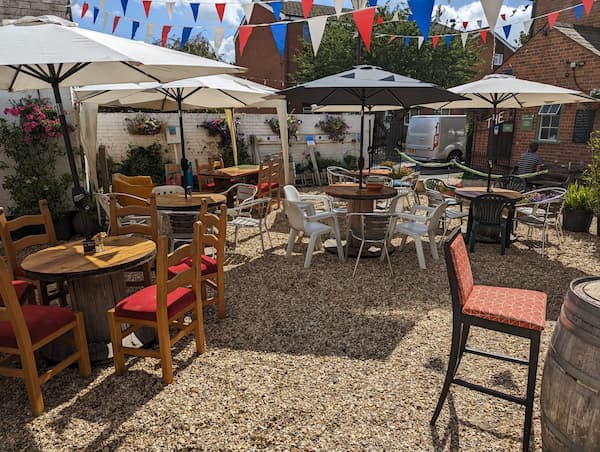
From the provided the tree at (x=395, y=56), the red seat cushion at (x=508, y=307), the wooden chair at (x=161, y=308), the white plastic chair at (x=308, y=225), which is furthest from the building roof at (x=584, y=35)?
the wooden chair at (x=161, y=308)

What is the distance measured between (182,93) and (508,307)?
504 cm

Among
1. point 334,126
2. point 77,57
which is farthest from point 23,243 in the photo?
point 334,126

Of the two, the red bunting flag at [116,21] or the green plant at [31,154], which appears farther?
the red bunting flag at [116,21]

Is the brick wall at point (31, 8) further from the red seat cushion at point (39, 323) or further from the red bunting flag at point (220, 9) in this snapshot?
the red seat cushion at point (39, 323)

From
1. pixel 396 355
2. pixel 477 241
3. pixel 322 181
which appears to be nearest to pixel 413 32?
pixel 322 181

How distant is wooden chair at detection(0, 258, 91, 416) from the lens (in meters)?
2.08

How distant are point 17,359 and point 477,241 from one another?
206 inches

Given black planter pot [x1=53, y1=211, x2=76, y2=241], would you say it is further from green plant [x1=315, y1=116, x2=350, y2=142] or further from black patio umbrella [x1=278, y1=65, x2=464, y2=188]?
green plant [x1=315, y1=116, x2=350, y2=142]

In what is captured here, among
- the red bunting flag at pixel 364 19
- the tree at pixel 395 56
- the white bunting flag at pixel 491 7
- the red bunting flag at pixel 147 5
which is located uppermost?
the tree at pixel 395 56

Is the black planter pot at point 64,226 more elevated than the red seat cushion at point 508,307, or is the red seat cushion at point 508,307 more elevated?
the red seat cushion at point 508,307

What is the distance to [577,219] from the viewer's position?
5984 mm

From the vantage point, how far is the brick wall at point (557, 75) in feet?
28.0

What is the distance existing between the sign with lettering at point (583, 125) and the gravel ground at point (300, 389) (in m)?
6.41

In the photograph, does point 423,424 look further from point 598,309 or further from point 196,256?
point 196,256
